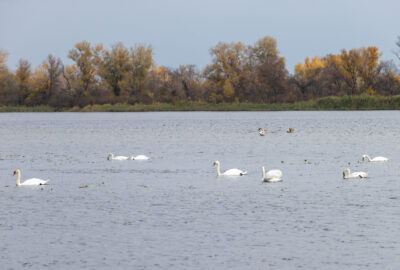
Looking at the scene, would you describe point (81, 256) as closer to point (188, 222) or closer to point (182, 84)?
point (188, 222)

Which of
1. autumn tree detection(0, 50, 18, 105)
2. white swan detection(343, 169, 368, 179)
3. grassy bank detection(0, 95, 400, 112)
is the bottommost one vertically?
white swan detection(343, 169, 368, 179)

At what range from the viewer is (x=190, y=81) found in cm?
13012

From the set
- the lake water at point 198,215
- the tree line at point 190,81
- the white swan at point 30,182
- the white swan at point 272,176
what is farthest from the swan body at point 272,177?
the tree line at point 190,81

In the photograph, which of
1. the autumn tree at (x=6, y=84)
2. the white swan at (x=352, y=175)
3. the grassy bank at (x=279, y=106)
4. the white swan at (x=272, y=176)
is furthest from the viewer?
the autumn tree at (x=6, y=84)

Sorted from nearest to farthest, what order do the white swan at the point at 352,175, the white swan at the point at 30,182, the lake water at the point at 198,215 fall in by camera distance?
the lake water at the point at 198,215 → the white swan at the point at 30,182 → the white swan at the point at 352,175

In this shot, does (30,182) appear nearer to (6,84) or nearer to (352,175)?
(352,175)

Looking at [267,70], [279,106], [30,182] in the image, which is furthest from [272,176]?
[267,70]

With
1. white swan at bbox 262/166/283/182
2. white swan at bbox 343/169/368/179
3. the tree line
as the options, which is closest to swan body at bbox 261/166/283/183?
white swan at bbox 262/166/283/182

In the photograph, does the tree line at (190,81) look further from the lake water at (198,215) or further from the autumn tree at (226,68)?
the lake water at (198,215)

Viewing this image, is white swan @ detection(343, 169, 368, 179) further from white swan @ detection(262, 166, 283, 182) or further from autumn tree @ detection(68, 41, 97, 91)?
autumn tree @ detection(68, 41, 97, 91)

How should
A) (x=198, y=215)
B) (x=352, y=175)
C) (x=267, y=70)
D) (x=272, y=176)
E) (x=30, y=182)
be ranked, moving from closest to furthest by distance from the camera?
1. (x=198, y=215)
2. (x=30, y=182)
3. (x=272, y=176)
4. (x=352, y=175)
5. (x=267, y=70)

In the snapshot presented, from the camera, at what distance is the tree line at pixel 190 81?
408 ft

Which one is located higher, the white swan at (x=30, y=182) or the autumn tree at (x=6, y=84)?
the autumn tree at (x=6, y=84)

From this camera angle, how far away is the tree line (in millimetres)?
124375
